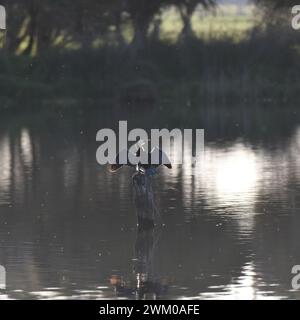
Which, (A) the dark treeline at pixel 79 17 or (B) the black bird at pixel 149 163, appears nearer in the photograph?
(B) the black bird at pixel 149 163

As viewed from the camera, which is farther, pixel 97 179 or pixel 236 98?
pixel 236 98

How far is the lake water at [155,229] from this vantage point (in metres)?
15.4

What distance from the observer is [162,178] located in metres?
26.3

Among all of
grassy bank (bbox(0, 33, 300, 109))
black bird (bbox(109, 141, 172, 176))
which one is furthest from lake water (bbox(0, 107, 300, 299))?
grassy bank (bbox(0, 33, 300, 109))

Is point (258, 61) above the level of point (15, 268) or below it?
above

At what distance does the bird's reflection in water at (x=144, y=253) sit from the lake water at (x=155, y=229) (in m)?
0.02

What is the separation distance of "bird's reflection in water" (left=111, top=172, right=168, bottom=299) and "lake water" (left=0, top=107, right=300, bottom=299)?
2 cm

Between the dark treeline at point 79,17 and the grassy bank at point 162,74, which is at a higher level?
→ the dark treeline at point 79,17

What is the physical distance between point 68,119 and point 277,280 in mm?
29194

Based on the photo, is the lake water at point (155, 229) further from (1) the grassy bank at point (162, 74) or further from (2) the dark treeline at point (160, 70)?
(2) the dark treeline at point (160, 70)

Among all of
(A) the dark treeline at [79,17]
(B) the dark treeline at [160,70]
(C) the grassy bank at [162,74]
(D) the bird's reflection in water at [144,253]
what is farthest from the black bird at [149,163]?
(A) the dark treeline at [79,17]

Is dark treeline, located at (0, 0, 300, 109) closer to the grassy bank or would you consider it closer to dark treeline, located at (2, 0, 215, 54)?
the grassy bank

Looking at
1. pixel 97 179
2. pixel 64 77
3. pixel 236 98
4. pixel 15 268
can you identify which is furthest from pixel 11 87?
pixel 15 268
